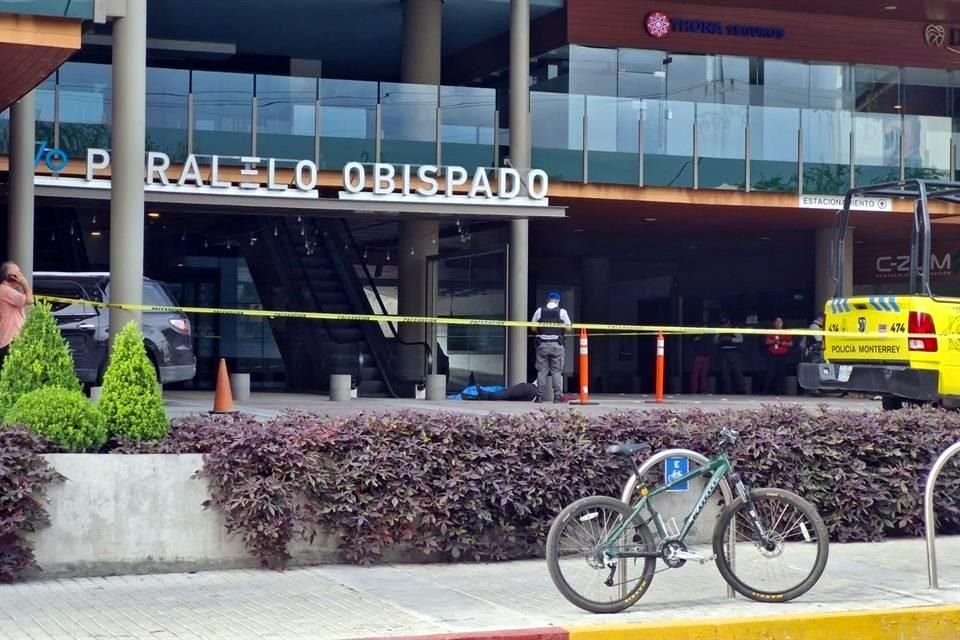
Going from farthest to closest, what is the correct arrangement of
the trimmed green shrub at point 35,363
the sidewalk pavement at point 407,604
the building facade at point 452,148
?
the building facade at point 452,148
the trimmed green shrub at point 35,363
the sidewalk pavement at point 407,604

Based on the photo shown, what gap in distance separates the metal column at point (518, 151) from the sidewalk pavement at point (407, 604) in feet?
46.0

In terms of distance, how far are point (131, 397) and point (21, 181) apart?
8.47 meters

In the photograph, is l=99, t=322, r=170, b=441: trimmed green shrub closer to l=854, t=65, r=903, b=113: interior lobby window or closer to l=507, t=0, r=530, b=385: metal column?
l=507, t=0, r=530, b=385: metal column

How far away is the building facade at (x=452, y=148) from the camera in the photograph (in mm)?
22094

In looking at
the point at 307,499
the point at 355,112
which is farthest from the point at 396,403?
the point at 307,499

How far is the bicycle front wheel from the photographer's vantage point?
27.9 ft

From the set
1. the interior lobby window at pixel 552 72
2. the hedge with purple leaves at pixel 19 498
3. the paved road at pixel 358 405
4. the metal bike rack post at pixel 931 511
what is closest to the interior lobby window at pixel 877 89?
the interior lobby window at pixel 552 72

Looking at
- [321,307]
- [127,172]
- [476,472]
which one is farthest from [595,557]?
[321,307]

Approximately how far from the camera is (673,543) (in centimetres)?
834

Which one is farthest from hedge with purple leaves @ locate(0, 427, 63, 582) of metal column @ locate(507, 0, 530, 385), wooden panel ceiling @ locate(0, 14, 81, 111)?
metal column @ locate(507, 0, 530, 385)

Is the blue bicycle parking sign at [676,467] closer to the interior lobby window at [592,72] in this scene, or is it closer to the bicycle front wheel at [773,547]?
the bicycle front wheel at [773,547]

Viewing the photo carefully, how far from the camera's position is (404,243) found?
2633 cm

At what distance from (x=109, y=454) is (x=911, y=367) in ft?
31.1

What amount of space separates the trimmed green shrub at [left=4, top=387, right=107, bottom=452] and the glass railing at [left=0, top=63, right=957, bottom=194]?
1237 cm
